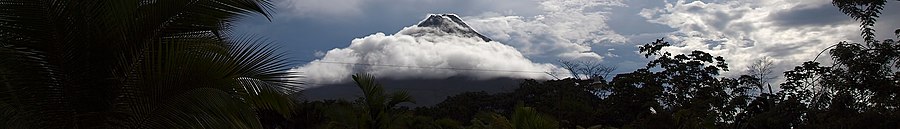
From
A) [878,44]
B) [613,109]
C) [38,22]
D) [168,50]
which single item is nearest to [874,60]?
[878,44]

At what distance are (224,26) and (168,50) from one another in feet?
2.94

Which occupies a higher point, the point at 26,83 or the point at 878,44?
the point at 878,44

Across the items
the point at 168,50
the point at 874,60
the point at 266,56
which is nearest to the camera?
the point at 168,50

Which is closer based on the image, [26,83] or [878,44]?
[26,83]

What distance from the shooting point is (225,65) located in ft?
17.0

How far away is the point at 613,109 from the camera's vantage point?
3125cm

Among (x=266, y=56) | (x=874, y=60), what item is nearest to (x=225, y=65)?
(x=266, y=56)

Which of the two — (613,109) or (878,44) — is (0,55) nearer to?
(878,44)

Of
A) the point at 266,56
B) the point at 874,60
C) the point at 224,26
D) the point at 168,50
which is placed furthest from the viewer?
the point at 874,60

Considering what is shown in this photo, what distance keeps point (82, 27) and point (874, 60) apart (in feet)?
28.5

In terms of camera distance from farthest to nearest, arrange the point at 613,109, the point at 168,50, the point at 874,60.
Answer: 1. the point at 613,109
2. the point at 874,60
3. the point at 168,50

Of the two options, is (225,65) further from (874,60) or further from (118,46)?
(874,60)

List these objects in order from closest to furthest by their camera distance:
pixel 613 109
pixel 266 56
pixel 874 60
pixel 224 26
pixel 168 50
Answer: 1. pixel 168 50
2. pixel 266 56
3. pixel 224 26
4. pixel 874 60
5. pixel 613 109

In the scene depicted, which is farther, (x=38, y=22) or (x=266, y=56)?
(x=266, y=56)
